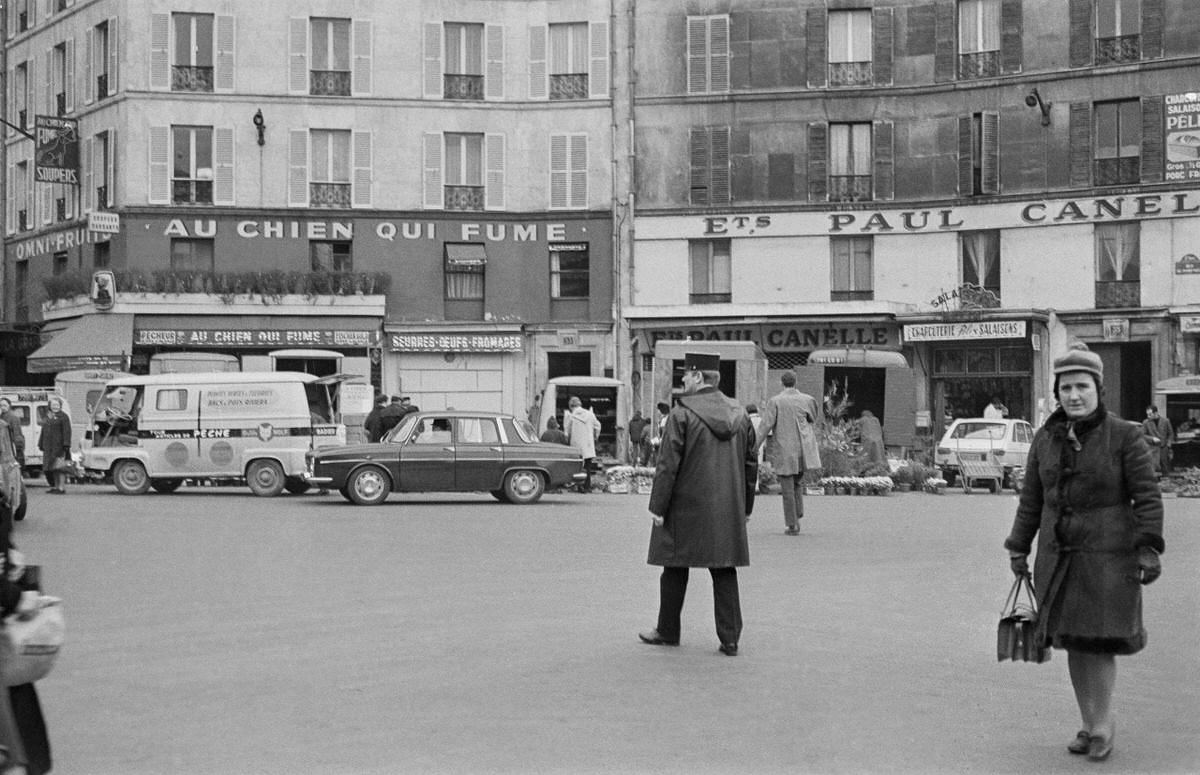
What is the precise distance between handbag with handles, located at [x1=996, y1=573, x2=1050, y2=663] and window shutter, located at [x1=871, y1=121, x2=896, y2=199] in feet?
124

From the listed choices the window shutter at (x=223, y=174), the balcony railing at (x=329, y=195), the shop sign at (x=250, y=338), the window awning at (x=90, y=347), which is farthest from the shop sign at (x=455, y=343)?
the window awning at (x=90, y=347)

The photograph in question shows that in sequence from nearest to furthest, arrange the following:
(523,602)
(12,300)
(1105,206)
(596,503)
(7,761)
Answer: (7,761), (523,602), (596,503), (1105,206), (12,300)

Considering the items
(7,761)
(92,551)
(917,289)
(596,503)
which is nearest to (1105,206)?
(917,289)

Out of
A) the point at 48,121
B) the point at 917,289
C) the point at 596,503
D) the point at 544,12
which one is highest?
the point at 544,12

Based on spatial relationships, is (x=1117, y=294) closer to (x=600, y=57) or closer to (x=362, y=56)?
(x=600, y=57)

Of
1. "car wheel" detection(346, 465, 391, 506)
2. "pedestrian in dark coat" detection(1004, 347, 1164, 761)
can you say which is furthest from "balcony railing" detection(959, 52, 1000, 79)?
"pedestrian in dark coat" detection(1004, 347, 1164, 761)

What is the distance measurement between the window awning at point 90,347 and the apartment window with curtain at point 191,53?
6.38 metres

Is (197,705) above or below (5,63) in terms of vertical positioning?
below

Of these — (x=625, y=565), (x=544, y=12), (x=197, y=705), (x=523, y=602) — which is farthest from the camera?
(x=544, y=12)

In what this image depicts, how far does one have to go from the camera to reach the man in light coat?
752 inches

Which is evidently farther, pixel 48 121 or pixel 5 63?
pixel 5 63

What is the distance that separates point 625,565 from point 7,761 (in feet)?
33.0

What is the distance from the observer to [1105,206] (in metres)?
41.5

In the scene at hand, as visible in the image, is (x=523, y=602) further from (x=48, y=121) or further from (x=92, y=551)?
(x=48, y=121)
